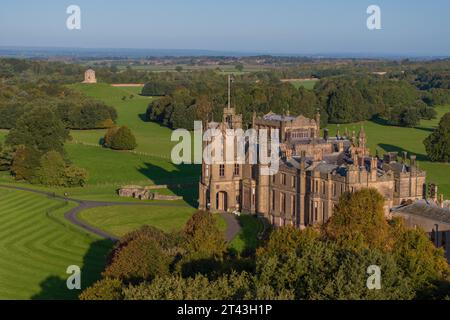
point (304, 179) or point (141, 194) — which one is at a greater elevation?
point (304, 179)

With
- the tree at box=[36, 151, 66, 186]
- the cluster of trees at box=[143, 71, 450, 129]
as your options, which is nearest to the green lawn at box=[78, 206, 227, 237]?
the tree at box=[36, 151, 66, 186]

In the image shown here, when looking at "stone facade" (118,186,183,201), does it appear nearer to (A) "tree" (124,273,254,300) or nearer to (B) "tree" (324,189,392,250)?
(B) "tree" (324,189,392,250)

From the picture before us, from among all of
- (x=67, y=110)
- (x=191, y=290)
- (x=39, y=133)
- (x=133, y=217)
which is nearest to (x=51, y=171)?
Result: (x=39, y=133)

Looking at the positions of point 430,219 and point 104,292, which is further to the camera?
point 430,219

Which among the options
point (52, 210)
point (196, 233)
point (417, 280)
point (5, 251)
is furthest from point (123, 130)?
point (417, 280)

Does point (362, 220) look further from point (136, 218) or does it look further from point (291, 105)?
point (291, 105)
